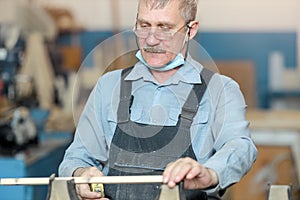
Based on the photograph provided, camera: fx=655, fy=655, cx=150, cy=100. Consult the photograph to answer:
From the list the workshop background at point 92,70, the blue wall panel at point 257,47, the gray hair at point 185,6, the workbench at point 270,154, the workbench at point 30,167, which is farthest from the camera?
the blue wall panel at point 257,47

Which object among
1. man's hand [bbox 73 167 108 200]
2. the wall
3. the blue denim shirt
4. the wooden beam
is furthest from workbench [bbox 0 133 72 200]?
the wall

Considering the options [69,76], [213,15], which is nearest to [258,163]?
[69,76]

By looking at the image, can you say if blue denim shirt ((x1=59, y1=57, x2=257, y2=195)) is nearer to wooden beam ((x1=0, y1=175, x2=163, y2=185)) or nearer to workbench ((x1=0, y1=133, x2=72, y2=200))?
wooden beam ((x1=0, y1=175, x2=163, y2=185))

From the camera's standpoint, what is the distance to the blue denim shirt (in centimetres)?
150

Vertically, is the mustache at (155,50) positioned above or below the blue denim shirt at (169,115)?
above

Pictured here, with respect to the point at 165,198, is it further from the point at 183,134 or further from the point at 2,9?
the point at 2,9

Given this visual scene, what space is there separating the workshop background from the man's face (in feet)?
0.45

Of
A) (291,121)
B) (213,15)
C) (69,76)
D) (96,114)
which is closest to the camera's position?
(96,114)

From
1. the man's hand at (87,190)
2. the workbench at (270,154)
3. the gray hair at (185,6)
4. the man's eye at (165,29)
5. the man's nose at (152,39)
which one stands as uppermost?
the gray hair at (185,6)

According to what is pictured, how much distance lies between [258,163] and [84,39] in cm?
252

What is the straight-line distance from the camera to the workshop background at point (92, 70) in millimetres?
2982

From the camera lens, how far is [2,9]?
5.29 meters

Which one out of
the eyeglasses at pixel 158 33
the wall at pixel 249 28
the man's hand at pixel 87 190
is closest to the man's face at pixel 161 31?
the eyeglasses at pixel 158 33

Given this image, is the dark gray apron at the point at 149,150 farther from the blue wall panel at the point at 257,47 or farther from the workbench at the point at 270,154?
the blue wall panel at the point at 257,47
